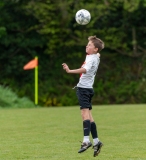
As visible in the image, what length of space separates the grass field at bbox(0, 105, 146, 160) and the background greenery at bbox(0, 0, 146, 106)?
1169cm

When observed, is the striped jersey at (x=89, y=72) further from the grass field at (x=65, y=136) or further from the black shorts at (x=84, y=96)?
the grass field at (x=65, y=136)

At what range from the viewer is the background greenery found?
28.4m

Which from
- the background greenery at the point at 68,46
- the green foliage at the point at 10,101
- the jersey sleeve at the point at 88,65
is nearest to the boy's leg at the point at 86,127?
the jersey sleeve at the point at 88,65

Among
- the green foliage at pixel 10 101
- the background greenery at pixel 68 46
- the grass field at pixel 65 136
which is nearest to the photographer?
the grass field at pixel 65 136

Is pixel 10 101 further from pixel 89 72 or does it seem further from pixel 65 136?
pixel 89 72

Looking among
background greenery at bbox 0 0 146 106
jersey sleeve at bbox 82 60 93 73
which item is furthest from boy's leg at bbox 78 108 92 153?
background greenery at bbox 0 0 146 106

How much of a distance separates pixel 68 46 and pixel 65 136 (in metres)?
18.6

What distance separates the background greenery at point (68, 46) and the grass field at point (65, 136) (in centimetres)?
1169

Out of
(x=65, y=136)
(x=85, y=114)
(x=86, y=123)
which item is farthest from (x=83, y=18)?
(x=86, y=123)

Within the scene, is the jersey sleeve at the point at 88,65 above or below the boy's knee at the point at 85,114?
above

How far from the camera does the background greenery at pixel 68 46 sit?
2841cm

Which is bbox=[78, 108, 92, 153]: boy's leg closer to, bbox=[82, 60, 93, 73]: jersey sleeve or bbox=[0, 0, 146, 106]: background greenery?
bbox=[82, 60, 93, 73]: jersey sleeve

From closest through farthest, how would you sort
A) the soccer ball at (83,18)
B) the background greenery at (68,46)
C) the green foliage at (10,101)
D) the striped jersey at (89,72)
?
the striped jersey at (89,72) < the soccer ball at (83,18) < the green foliage at (10,101) < the background greenery at (68,46)

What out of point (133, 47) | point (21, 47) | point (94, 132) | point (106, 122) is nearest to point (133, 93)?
point (133, 47)
